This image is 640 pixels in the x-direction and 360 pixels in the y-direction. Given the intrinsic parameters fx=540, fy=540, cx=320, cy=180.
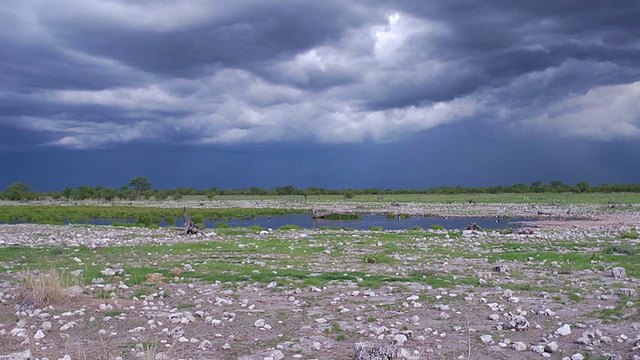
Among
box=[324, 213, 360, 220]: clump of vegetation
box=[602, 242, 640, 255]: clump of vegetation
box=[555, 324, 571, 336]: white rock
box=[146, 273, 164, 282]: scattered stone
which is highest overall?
box=[602, 242, 640, 255]: clump of vegetation

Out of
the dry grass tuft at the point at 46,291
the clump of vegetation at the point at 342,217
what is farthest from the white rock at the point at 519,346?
the clump of vegetation at the point at 342,217

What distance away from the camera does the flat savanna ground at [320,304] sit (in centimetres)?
877

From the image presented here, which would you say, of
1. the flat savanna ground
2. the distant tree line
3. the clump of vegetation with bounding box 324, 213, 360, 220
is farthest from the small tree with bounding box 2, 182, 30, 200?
the flat savanna ground

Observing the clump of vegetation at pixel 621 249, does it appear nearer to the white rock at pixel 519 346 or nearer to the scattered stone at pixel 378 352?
the white rock at pixel 519 346

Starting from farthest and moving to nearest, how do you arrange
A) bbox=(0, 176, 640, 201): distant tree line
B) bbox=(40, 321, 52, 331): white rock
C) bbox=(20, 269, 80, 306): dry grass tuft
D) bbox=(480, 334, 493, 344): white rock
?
bbox=(0, 176, 640, 201): distant tree line, bbox=(20, 269, 80, 306): dry grass tuft, bbox=(40, 321, 52, 331): white rock, bbox=(480, 334, 493, 344): white rock

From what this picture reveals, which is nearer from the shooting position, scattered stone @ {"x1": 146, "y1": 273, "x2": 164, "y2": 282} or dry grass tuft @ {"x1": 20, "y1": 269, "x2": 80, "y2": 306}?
dry grass tuft @ {"x1": 20, "y1": 269, "x2": 80, "y2": 306}

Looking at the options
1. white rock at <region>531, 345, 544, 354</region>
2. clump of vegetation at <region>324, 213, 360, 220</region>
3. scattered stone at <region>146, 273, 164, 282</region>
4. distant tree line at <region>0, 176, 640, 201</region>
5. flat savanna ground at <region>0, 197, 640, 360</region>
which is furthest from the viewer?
distant tree line at <region>0, 176, 640, 201</region>

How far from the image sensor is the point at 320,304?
11.9 meters

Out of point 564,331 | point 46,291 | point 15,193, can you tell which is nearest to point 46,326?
point 46,291

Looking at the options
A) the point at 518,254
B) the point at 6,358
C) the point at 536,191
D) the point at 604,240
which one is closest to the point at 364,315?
the point at 6,358

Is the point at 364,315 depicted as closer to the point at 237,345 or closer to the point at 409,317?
the point at 409,317

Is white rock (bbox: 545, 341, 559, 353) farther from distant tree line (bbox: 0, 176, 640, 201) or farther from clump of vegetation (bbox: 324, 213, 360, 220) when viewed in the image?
distant tree line (bbox: 0, 176, 640, 201)

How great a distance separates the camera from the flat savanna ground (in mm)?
8773

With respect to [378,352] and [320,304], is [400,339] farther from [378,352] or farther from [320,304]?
[320,304]
